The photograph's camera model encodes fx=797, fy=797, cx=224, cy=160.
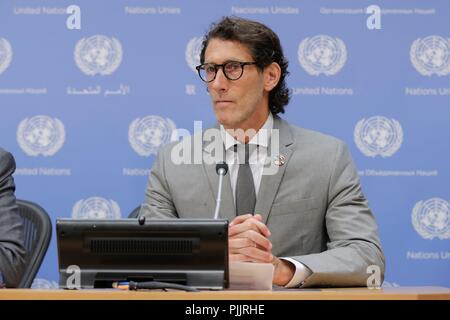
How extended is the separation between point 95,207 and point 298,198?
145cm

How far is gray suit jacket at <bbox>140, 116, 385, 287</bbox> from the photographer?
3.15 meters

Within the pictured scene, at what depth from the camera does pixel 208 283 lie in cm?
224

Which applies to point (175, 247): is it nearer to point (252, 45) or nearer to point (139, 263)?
point (139, 263)

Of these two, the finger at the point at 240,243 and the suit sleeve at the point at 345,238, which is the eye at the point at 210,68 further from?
the finger at the point at 240,243

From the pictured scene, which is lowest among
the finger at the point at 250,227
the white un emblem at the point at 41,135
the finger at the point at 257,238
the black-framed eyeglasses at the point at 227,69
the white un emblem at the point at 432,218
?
the white un emblem at the point at 432,218

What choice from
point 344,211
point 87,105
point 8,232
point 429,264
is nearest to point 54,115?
point 87,105

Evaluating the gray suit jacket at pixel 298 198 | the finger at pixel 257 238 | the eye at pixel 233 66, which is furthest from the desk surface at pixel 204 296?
the eye at pixel 233 66

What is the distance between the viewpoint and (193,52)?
170 inches

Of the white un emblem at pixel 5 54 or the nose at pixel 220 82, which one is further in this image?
the white un emblem at pixel 5 54

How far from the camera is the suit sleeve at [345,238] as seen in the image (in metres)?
2.74

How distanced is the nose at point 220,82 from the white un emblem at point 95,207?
1296 millimetres

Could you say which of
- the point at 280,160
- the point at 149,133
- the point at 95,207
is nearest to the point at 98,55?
the point at 149,133

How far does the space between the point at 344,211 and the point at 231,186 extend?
0.46 meters

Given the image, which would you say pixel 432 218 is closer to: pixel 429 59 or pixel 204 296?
pixel 429 59
